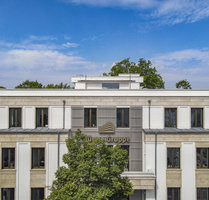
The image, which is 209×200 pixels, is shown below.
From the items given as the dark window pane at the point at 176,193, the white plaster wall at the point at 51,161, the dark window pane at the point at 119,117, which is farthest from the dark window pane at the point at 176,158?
the white plaster wall at the point at 51,161

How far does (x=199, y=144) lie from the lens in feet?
54.3

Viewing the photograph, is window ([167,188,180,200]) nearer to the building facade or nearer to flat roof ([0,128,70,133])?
the building facade

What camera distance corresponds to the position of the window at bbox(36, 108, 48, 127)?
1795 cm

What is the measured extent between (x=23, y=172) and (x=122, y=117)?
10745 millimetres

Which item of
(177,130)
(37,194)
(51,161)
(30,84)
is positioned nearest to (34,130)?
(51,161)

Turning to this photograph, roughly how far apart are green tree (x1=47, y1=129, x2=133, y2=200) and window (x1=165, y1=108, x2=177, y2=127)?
7637 mm

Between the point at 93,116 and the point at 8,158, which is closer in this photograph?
the point at 8,158

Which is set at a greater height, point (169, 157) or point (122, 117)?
point (122, 117)

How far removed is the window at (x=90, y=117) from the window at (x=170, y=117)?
7.21 m

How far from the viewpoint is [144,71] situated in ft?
190

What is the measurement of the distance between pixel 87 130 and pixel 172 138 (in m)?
8.18

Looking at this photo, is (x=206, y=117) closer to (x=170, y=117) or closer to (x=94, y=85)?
(x=170, y=117)

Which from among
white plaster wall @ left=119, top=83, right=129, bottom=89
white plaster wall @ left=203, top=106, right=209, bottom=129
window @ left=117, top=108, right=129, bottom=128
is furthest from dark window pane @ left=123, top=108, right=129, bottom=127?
white plaster wall @ left=119, top=83, right=129, bottom=89

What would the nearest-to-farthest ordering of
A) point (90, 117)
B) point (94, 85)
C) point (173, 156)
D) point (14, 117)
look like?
point (173, 156)
point (14, 117)
point (90, 117)
point (94, 85)
